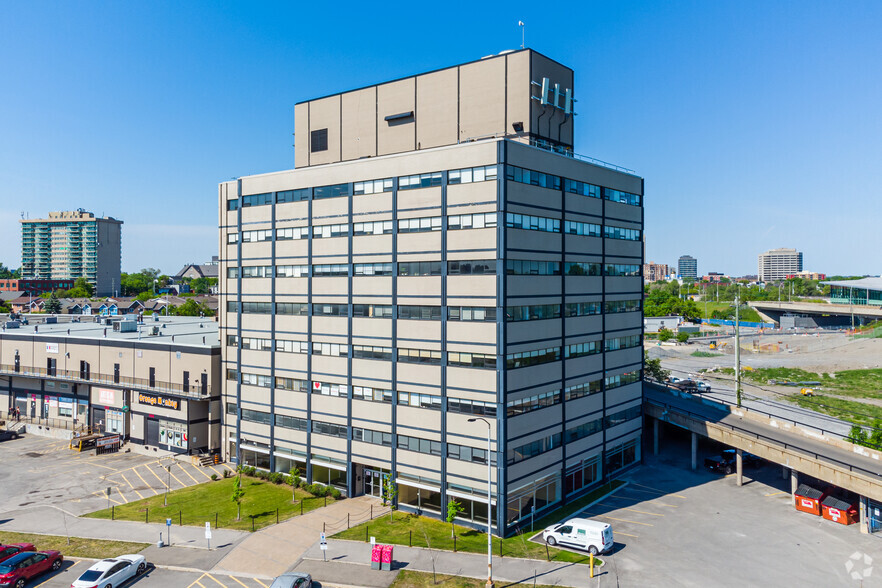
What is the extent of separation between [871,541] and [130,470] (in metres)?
64.8

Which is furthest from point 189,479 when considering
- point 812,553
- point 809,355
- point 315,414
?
point 809,355

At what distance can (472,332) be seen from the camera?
40.7 m

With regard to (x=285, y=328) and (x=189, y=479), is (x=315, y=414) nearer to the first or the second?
(x=285, y=328)

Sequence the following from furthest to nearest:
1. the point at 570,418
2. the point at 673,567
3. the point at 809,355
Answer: the point at 809,355, the point at 570,418, the point at 673,567

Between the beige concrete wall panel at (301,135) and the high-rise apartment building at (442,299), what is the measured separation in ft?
0.68

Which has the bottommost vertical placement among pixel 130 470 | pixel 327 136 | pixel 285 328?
pixel 130 470

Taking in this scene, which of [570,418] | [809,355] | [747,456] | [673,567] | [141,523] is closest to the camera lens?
[673,567]

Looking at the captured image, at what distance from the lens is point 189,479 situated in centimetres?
5209

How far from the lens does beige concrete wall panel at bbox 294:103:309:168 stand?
55250 mm

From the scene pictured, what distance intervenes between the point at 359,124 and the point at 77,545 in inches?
1613

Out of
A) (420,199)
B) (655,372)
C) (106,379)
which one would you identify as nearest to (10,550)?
(106,379)

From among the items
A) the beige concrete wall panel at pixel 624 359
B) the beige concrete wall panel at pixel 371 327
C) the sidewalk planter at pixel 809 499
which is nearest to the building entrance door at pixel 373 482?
the beige concrete wall panel at pixel 371 327

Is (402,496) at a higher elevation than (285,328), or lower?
lower

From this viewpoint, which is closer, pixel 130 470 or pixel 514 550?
pixel 514 550
